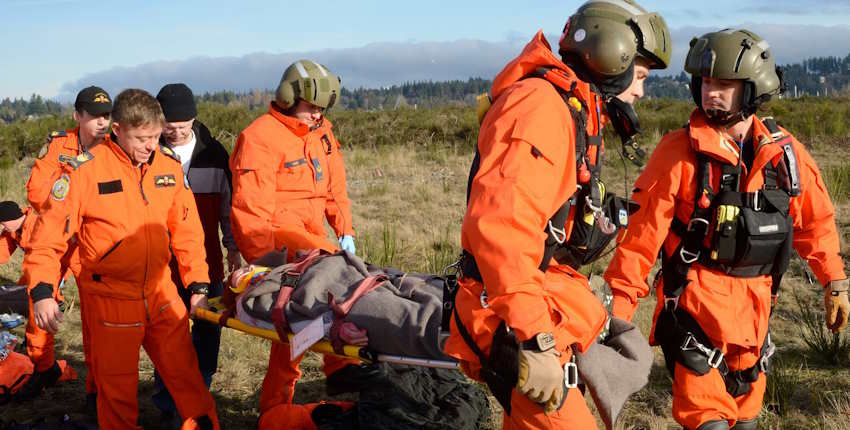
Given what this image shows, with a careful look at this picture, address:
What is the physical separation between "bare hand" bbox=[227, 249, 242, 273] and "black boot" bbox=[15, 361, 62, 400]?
1.52 metres

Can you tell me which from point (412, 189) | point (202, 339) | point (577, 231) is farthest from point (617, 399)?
point (412, 189)

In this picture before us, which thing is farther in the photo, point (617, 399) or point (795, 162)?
point (795, 162)

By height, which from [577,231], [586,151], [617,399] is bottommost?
[617,399]

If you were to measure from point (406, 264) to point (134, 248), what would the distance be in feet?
15.9

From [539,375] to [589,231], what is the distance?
674 mm

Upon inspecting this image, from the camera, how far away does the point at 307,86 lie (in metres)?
5.18

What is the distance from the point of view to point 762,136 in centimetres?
413

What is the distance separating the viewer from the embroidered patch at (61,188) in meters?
4.11

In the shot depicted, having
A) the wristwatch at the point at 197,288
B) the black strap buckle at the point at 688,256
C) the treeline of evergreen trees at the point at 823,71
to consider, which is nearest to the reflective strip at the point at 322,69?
the wristwatch at the point at 197,288

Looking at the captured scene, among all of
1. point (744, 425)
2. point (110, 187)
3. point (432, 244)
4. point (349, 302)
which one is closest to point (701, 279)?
point (744, 425)

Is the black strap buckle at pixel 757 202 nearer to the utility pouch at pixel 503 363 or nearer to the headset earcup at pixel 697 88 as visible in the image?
the headset earcup at pixel 697 88

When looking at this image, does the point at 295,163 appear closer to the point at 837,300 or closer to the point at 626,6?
the point at 626,6

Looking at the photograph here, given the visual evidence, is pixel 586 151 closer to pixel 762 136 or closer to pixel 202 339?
pixel 762 136

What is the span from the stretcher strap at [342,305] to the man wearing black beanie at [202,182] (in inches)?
61.7
